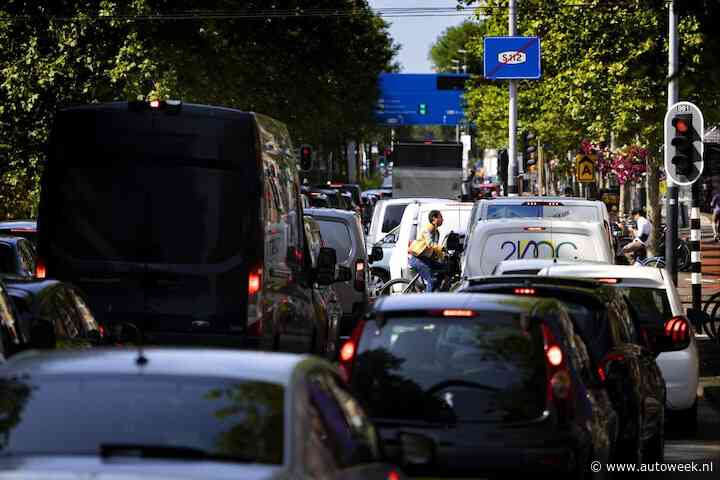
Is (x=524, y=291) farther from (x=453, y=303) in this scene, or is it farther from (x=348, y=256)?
(x=348, y=256)

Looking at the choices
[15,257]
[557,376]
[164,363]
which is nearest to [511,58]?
[15,257]

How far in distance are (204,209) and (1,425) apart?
819 centimetres

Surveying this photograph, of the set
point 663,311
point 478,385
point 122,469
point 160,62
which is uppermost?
point 160,62

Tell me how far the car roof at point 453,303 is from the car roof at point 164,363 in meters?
2.71

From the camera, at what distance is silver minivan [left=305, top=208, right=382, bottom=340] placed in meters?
23.5

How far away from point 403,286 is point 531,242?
10.1m

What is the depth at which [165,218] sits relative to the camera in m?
13.8

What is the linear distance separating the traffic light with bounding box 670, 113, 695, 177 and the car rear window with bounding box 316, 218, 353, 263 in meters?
4.55

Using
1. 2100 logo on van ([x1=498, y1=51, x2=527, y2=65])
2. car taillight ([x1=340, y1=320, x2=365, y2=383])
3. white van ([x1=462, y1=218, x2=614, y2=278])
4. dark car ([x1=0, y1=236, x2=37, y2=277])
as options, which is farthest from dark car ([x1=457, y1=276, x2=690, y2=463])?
2100 logo on van ([x1=498, y1=51, x2=527, y2=65])

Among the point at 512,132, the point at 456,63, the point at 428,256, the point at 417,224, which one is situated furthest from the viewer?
the point at 456,63

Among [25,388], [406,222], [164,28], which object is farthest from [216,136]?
[164,28]

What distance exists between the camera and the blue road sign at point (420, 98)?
90.4m

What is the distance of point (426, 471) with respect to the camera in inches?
339

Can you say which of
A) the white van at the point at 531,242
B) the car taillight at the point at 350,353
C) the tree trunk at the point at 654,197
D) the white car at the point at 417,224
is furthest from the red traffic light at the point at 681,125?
the tree trunk at the point at 654,197
